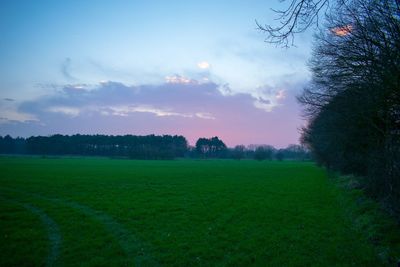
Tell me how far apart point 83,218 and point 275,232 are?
9.68 metres

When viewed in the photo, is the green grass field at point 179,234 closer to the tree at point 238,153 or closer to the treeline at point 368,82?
the treeline at point 368,82

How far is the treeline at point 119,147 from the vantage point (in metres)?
147

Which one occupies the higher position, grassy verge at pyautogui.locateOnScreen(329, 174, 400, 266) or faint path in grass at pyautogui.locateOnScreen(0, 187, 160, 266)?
grassy verge at pyautogui.locateOnScreen(329, 174, 400, 266)

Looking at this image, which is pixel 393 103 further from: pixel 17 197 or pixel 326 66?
pixel 17 197

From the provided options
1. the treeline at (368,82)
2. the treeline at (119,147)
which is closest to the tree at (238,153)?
the treeline at (119,147)

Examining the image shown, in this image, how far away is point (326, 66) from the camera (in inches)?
614

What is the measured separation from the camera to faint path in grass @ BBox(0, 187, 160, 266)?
873 centimetres

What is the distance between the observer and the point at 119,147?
536 ft

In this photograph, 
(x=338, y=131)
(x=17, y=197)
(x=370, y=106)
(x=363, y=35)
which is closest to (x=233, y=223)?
(x=370, y=106)

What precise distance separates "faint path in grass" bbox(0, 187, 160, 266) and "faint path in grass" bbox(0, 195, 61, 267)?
1.95m

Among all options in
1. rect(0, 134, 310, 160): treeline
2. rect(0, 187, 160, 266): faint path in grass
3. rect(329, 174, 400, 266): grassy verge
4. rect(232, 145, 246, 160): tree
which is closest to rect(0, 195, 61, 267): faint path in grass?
rect(0, 187, 160, 266): faint path in grass

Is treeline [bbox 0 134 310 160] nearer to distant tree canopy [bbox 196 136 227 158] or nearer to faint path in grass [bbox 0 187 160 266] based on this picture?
distant tree canopy [bbox 196 136 227 158]

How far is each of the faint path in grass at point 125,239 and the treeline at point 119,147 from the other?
409ft

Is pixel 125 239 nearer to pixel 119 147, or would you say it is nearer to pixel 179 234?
pixel 179 234
